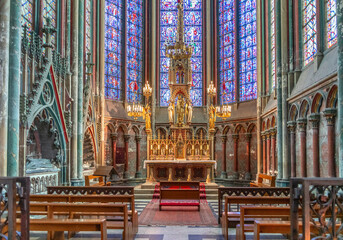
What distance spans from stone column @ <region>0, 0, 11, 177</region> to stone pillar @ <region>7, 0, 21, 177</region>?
1.00 feet

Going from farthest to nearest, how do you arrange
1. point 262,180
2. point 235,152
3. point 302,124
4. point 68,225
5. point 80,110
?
1. point 235,152
2. point 80,110
3. point 262,180
4. point 302,124
5. point 68,225

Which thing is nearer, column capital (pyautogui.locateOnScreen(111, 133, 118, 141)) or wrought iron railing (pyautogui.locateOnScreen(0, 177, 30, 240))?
wrought iron railing (pyautogui.locateOnScreen(0, 177, 30, 240))

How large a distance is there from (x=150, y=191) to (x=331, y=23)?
8861mm

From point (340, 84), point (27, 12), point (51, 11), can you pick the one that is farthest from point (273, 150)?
point (27, 12)

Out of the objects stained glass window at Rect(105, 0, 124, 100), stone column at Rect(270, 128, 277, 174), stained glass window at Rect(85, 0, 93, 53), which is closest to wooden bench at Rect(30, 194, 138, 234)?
stone column at Rect(270, 128, 277, 174)

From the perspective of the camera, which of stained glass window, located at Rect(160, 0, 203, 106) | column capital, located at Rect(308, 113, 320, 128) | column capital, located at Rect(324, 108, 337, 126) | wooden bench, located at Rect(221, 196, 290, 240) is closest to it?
wooden bench, located at Rect(221, 196, 290, 240)

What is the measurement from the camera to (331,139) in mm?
10977

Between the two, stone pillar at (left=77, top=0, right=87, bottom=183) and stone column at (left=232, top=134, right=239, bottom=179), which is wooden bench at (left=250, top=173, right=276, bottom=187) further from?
stone column at (left=232, top=134, right=239, bottom=179)

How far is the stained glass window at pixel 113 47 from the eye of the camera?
21500 millimetres

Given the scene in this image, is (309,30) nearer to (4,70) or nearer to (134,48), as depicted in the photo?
(4,70)

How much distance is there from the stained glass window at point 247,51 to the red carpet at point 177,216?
11159 mm

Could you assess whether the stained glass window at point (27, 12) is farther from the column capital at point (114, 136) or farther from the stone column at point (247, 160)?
the stone column at point (247, 160)

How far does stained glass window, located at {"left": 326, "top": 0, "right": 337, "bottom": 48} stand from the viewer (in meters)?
11.9

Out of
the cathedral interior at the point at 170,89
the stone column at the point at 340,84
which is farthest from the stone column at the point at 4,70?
the stone column at the point at 340,84
